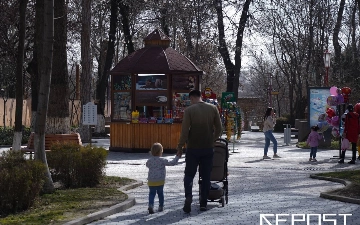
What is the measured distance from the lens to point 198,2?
35406 mm

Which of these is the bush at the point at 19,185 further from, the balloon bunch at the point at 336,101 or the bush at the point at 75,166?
the balloon bunch at the point at 336,101

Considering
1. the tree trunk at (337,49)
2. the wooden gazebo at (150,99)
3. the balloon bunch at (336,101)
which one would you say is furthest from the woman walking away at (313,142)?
the tree trunk at (337,49)

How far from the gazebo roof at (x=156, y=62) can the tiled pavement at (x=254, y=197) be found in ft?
13.8

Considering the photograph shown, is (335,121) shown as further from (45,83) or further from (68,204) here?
(68,204)

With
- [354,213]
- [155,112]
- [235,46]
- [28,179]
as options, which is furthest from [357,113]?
[235,46]

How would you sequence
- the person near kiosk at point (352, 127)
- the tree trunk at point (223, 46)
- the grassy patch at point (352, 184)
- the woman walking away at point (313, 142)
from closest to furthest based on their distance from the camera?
1. the grassy patch at point (352, 184)
2. the person near kiosk at point (352, 127)
3. the woman walking away at point (313, 142)
4. the tree trunk at point (223, 46)

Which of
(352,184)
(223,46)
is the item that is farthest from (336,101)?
(223,46)

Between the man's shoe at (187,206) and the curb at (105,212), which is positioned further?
the man's shoe at (187,206)

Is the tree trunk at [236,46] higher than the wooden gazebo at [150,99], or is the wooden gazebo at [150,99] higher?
the tree trunk at [236,46]

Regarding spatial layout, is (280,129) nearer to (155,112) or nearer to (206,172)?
(155,112)

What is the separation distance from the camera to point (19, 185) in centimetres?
1084

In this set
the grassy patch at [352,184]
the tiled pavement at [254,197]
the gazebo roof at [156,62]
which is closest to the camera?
A: the tiled pavement at [254,197]

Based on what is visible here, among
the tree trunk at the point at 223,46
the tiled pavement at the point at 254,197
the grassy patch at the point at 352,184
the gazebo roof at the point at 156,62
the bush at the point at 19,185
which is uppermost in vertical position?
the tree trunk at the point at 223,46

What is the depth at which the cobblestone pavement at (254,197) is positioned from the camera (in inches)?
423
